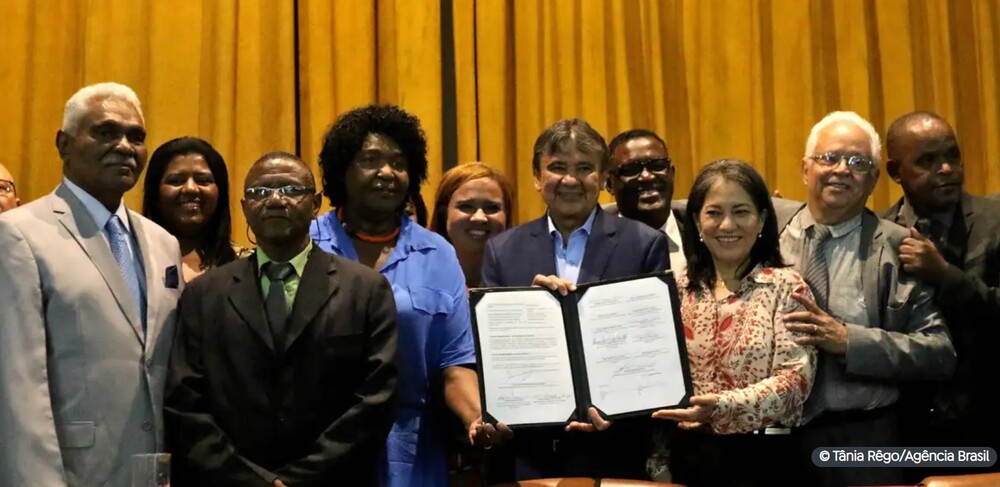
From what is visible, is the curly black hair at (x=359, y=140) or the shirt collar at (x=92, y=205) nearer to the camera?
the shirt collar at (x=92, y=205)

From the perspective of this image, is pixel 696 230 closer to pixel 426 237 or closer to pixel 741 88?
pixel 426 237

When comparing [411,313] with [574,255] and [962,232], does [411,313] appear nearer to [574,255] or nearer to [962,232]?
[574,255]

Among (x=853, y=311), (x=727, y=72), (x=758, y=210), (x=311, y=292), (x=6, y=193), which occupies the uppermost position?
(x=727, y=72)

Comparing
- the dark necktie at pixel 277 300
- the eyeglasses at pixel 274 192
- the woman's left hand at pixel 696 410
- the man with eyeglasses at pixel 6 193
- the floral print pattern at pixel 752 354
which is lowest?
the woman's left hand at pixel 696 410

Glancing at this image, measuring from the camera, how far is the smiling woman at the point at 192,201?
3.83 meters

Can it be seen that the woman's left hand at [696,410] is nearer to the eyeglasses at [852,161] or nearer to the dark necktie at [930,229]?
the eyeglasses at [852,161]

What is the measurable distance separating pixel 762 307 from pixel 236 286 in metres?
1.55

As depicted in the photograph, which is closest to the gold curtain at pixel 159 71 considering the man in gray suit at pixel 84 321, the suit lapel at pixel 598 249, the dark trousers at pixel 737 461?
the man in gray suit at pixel 84 321

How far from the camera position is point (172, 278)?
3184mm

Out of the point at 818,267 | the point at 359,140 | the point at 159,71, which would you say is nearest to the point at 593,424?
the point at 818,267

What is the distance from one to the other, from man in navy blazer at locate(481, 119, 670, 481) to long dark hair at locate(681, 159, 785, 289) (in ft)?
0.50

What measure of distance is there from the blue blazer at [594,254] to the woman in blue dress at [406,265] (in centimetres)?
15

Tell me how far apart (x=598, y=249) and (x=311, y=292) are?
98cm

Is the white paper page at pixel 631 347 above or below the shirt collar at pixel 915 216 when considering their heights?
below
